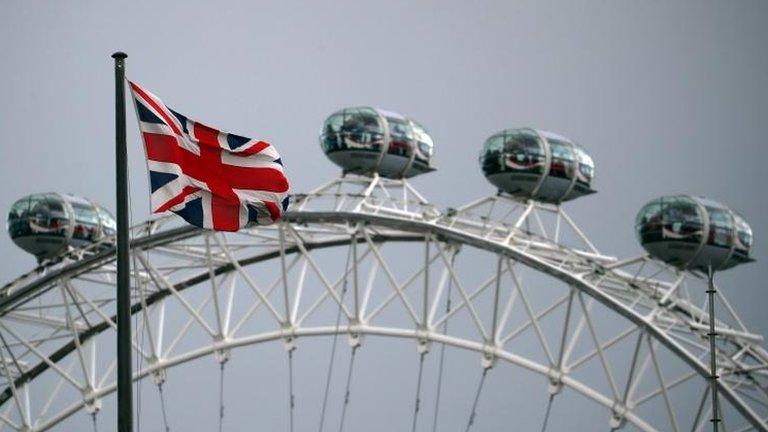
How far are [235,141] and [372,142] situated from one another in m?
26.3

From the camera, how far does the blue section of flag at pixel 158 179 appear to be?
32.1 m

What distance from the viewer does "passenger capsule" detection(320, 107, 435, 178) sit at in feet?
196

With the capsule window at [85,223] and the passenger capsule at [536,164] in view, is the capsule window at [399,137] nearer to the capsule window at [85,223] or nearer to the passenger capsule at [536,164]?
the passenger capsule at [536,164]

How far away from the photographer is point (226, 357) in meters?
65.1

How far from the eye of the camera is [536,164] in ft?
196

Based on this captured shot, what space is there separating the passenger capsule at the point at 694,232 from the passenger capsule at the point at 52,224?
56.0 ft

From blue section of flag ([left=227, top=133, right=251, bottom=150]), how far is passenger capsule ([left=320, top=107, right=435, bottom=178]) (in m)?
25.8

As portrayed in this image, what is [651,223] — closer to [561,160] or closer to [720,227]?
[720,227]

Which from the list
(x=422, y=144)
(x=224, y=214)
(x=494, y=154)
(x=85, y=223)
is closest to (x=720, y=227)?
(x=494, y=154)

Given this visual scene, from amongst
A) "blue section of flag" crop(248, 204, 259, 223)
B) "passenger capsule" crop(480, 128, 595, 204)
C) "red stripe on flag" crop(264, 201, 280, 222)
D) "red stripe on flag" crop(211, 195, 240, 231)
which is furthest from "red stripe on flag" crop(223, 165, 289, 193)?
"passenger capsule" crop(480, 128, 595, 204)

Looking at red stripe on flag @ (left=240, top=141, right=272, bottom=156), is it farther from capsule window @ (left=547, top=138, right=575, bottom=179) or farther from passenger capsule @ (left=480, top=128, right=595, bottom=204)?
capsule window @ (left=547, top=138, right=575, bottom=179)

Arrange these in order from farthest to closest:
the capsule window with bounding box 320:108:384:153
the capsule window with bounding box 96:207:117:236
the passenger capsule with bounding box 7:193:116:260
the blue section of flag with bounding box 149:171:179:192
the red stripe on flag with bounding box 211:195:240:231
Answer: the capsule window with bounding box 96:207:117:236 < the passenger capsule with bounding box 7:193:116:260 < the capsule window with bounding box 320:108:384:153 < the red stripe on flag with bounding box 211:195:240:231 < the blue section of flag with bounding box 149:171:179:192

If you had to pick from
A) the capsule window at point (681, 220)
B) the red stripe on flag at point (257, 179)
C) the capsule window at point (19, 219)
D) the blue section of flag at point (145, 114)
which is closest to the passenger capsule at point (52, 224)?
the capsule window at point (19, 219)

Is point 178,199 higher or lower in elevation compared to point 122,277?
higher
